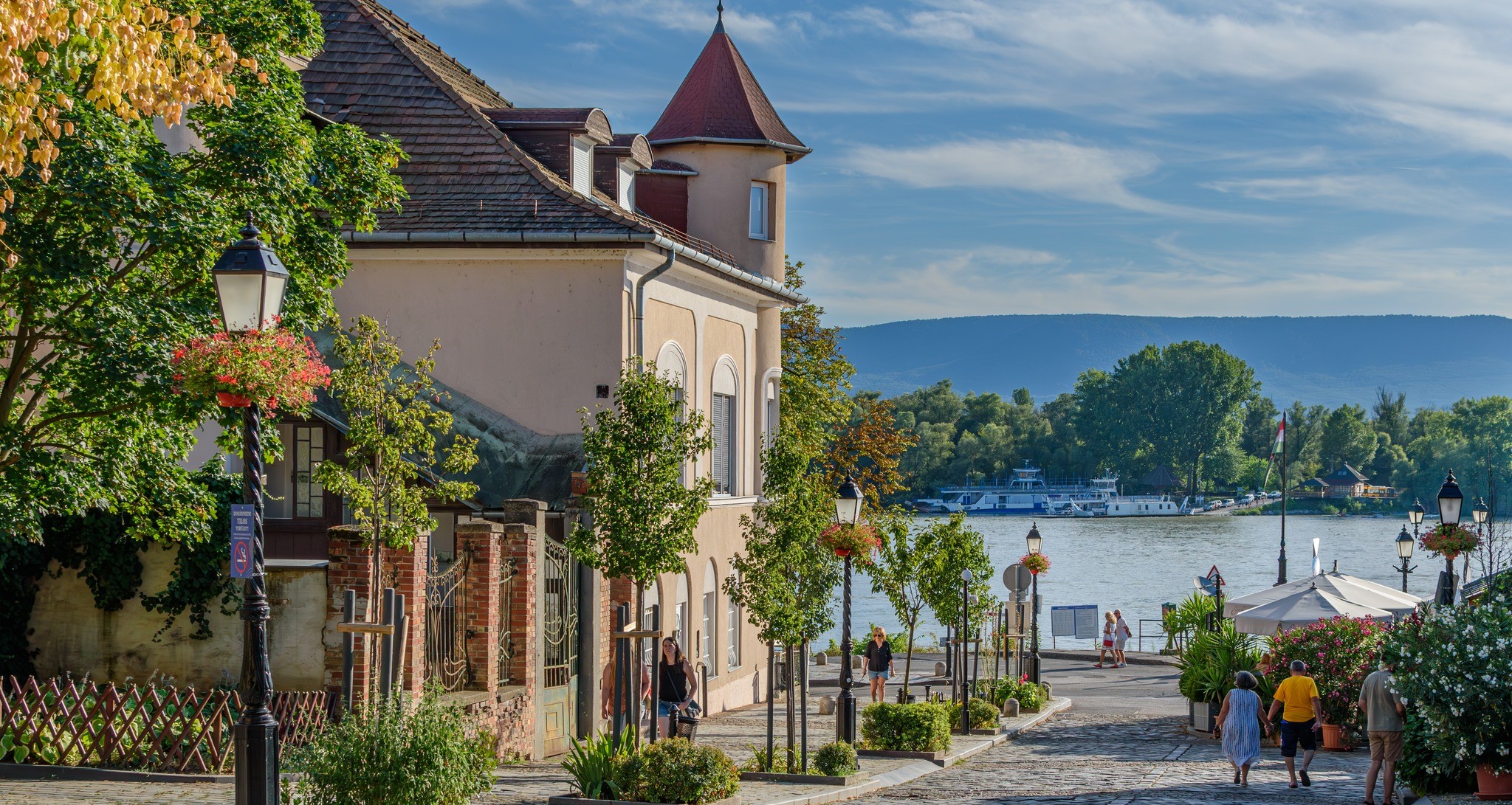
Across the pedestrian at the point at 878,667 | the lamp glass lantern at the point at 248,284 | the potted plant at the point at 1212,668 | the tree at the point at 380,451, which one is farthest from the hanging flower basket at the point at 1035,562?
the lamp glass lantern at the point at 248,284

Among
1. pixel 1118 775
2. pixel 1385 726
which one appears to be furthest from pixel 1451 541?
pixel 1385 726

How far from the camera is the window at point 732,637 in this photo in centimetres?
3006

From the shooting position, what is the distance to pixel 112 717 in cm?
1488

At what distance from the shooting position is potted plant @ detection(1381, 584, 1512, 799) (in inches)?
584

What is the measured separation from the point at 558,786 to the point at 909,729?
7140 mm

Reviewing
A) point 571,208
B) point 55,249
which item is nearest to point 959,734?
point 571,208

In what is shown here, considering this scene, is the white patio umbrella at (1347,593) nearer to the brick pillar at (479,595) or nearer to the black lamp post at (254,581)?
the brick pillar at (479,595)

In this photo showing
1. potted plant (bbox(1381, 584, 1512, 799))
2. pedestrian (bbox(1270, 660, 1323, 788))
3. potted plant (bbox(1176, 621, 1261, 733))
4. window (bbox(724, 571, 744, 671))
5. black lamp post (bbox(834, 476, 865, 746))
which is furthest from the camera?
window (bbox(724, 571, 744, 671))

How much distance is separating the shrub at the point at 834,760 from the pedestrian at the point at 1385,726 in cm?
568

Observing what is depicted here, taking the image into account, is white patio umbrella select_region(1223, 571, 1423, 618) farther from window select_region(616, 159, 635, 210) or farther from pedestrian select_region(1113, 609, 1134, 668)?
window select_region(616, 159, 635, 210)

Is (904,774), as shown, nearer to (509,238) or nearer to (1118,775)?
(1118,775)

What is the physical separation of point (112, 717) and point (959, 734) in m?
14.7

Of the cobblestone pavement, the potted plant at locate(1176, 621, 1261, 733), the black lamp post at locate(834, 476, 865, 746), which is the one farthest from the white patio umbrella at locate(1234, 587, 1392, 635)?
the black lamp post at locate(834, 476, 865, 746)

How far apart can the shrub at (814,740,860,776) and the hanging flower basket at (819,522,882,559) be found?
12.7 ft
